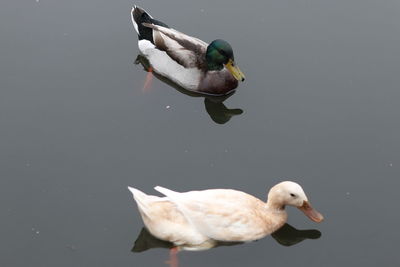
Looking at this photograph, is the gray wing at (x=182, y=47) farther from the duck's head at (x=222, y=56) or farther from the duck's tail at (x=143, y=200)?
the duck's tail at (x=143, y=200)

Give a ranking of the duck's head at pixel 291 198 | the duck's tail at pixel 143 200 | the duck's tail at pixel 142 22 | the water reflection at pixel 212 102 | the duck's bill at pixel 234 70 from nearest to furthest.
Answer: the duck's tail at pixel 143 200 → the duck's head at pixel 291 198 → the water reflection at pixel 212 102 → the duck's bill at pixel 234 70 → the duck's tail at pixel 142 22

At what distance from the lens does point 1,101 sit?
7.77m

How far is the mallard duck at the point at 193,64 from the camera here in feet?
26.8

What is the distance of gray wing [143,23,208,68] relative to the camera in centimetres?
823

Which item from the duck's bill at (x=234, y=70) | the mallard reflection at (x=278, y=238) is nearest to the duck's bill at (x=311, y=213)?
the mallard reflection at (x=278, y=238)

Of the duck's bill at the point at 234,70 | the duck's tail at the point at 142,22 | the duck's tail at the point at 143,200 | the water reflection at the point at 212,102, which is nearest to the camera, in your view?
the duck's tail at the point at 143,200

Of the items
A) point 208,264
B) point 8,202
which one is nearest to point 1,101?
point 8,202

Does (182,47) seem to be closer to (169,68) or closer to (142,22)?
(169,68)

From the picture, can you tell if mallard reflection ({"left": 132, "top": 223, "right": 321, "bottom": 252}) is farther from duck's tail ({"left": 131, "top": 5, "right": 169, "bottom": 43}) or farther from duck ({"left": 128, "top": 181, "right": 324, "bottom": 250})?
duck's tail ({"left": 131, "top": 5, "right": 169, "bottom": 43})

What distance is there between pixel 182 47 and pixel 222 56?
1.58 feet

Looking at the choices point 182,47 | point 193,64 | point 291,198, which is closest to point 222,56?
point 193,64

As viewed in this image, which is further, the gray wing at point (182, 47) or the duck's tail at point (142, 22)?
the duck's tail at point (142, 22)

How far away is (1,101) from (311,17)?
381 centimetres

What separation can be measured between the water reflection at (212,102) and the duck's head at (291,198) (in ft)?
5.01
